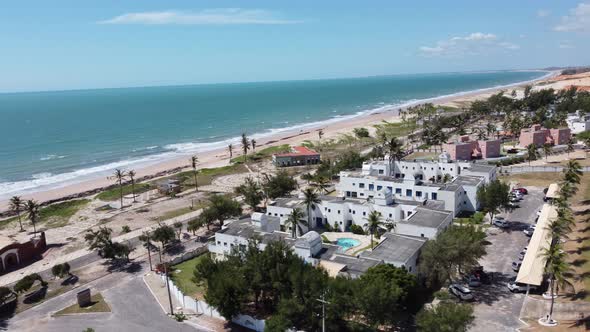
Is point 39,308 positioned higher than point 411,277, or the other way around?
point 411,277

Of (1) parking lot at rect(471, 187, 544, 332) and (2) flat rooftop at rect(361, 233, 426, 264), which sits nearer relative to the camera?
(1) parking lot at rect(471, 187, 544, 332)

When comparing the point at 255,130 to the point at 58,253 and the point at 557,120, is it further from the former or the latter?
the point at 58,253

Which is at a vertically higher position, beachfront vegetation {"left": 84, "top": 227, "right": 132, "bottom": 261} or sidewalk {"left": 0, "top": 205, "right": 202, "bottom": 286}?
beachfront vegetation {"left": 84, "top": 227, "right": 132, "bottom": 261}

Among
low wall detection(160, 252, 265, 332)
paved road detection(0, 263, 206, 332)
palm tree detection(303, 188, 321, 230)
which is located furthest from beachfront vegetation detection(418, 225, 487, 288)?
paved road detection(0, 263, 206, 332)

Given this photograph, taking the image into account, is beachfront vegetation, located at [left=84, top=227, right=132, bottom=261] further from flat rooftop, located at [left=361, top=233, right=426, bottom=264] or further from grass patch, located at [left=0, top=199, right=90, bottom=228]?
flat rooftop, located at [left=361, top=233, right=426, bottom=264]

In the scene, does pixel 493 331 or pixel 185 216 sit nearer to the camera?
pixel 493 331

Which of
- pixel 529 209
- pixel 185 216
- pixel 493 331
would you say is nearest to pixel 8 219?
pixel 185 216

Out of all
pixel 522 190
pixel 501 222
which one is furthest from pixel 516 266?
pixel 522 190
